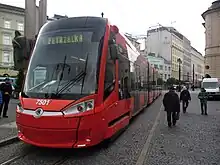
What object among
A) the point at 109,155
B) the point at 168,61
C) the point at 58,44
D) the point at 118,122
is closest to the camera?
the point at 109,155

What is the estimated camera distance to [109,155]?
7.44 meters

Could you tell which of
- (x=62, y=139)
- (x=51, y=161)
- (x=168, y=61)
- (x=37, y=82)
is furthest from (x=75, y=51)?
(x=168, y=61)

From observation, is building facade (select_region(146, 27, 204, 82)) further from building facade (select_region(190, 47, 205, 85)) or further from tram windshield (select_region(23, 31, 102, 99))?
tram windshield (select_region(23, 31, 102, 99))

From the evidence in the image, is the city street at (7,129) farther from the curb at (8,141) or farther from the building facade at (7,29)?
the building facade at (7,29)

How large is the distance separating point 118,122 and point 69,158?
234 cm

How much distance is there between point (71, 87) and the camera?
7328 mm

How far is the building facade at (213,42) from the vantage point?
5967 centimetres

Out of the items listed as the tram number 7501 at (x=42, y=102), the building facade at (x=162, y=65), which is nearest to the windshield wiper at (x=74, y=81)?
the tram number 7501 at (x=42, y=102)

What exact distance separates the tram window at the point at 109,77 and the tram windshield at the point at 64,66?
1.43ft

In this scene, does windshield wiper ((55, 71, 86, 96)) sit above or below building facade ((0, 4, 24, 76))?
below

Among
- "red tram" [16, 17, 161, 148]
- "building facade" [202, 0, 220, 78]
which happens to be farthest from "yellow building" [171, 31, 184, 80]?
"red tram" [16, 17, 161, 148]

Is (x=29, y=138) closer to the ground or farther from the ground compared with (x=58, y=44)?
closer to the ground

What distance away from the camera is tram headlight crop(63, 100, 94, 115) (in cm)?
686

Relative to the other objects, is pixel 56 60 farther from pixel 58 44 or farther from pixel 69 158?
pixel 69 158
